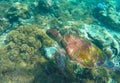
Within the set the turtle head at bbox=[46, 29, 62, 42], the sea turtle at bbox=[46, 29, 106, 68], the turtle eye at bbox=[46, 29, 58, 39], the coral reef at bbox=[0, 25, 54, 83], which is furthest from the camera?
the turtle eye at bbox=[46, 29, 58, 39]

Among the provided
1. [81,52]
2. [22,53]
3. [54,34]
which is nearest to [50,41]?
[54,34]

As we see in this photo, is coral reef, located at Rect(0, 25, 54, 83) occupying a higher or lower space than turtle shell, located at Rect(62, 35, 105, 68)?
lower

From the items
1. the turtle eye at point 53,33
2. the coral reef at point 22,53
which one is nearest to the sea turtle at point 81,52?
the coral reef at point 22,53

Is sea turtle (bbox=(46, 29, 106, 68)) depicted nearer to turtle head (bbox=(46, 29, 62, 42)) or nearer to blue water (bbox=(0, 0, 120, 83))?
blue water (bbox=(0, 0, 120, 83))

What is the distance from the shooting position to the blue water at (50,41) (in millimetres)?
5105

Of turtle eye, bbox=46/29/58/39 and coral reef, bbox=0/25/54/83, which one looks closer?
coral reef, bbox=0/25/54/83

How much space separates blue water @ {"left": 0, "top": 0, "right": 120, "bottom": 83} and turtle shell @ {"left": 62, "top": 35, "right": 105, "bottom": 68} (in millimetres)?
83

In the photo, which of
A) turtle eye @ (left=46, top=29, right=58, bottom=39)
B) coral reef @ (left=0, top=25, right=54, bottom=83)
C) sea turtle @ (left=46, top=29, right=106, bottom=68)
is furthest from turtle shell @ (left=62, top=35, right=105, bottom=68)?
turtle eye @ (left=46, top=29, right=58, bottom=39)

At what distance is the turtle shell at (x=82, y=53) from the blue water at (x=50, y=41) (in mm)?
83

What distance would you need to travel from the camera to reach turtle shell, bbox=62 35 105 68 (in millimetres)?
5027

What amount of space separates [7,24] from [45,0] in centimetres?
216

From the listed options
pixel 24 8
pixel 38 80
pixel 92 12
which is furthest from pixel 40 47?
pixel 92 12

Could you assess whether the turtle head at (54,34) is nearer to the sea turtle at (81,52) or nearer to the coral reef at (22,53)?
the coral reef at (22,53)

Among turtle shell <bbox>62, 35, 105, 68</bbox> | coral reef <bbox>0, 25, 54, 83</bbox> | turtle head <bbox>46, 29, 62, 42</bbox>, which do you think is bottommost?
coral reef <bbox>0, 25, 54, 83</bbox>
